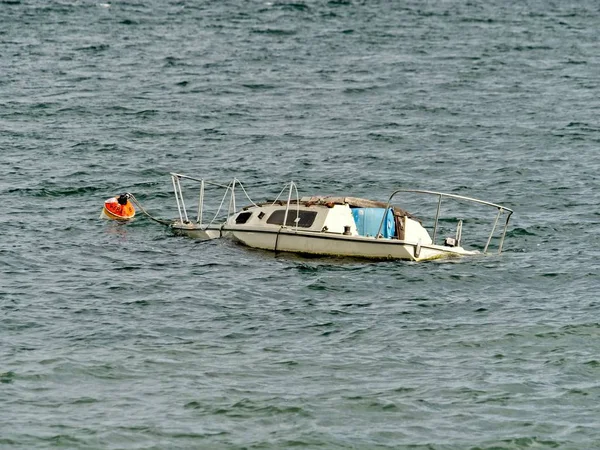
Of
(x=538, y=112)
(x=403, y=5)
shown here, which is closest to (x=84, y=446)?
(x=538, y=112)

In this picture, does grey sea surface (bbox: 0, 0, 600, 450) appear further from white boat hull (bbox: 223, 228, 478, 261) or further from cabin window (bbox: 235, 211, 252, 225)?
A: cabin window (bbox: 235, 211, 252, 225)

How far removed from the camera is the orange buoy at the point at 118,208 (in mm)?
39406

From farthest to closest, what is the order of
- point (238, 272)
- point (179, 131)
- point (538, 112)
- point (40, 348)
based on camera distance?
point (538, 112)
point (179, 131)
point (238, 272)
point (40, 348)

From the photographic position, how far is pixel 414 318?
28703 millimetres

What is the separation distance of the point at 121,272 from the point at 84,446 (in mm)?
12004

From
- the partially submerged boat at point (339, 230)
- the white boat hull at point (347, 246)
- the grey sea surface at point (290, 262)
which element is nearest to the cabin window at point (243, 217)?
the partially submerged boat at point (339, 230)

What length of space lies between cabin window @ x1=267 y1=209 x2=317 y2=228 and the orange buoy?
664cm

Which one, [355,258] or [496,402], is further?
[355,258]

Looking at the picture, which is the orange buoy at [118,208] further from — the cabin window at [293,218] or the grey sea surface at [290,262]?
the cabin window at [293,218]

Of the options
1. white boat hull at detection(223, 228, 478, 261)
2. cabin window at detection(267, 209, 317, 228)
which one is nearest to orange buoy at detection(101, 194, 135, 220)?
cabin window at detection(267, 209, 317, 228)

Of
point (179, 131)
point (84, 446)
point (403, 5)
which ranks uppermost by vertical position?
point (403, 5)

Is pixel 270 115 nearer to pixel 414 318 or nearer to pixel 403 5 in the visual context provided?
pixel 414 318

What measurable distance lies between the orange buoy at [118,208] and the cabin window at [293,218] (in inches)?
261

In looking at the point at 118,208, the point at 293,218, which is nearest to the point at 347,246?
the point at 293,218
